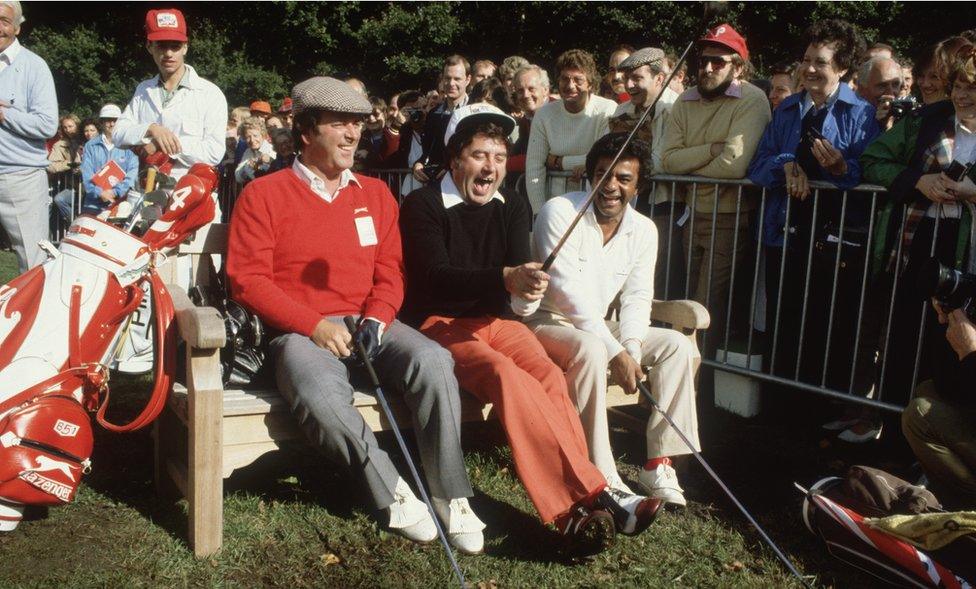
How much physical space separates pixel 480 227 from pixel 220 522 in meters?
1.71

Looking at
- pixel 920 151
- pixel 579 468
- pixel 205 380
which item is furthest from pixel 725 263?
pixel 205 380

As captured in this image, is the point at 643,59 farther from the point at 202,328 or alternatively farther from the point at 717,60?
the point at 202,328

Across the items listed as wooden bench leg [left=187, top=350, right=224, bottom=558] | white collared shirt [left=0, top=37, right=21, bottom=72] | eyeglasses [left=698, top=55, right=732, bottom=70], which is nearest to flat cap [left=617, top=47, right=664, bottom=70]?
eyeglasses [left=698, top=55, right=732, bottom=70]

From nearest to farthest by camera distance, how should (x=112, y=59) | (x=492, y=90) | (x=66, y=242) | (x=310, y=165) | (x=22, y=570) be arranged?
(x=22, y=570)
(x=66, y=242)
(x=310, y=165)
(x=492, y=90)
(x=112, y=59)

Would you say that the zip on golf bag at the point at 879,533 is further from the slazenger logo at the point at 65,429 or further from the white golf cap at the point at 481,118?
the slazenger logo at the point at 65,429

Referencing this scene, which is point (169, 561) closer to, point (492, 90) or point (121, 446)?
point (121, 446)

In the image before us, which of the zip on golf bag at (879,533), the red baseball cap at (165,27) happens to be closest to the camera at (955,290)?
the zip on golf bag at (879,533)

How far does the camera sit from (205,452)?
347cm

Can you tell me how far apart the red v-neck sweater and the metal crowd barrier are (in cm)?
221

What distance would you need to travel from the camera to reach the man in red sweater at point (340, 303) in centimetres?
365

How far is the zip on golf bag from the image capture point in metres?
3.20

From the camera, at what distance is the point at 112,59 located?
27438 mm

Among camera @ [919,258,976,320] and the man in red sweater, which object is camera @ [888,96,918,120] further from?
the man in red sweater

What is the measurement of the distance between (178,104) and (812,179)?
12.5 feet
